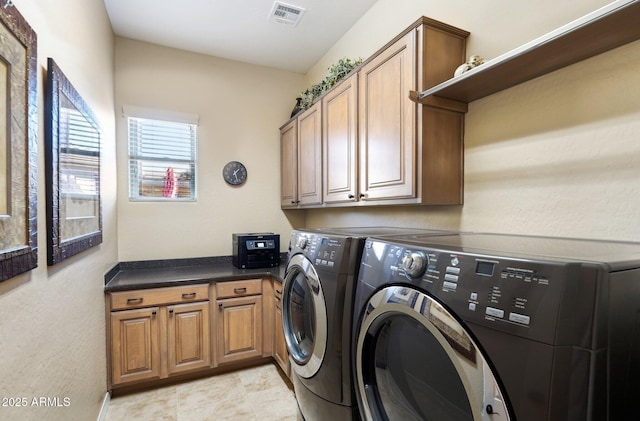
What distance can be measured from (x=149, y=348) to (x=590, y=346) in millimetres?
2740

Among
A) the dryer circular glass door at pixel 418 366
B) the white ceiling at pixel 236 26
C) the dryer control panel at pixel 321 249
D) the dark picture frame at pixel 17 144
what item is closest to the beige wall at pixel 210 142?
the white ceiling at pixel 236 26

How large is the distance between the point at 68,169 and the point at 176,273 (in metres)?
1.53

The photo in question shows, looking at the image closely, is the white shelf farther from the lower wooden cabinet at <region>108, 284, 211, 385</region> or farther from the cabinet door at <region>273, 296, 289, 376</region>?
the lower wooden cabinet at <region>108, 284, 211, 385</region>

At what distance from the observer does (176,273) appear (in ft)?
9.08

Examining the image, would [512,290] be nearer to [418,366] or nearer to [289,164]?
[418,366]

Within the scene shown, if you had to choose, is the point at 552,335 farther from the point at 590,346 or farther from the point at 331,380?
the point at 331,380

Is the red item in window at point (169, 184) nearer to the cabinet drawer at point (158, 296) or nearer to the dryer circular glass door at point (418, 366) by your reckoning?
the cabinet drawer at point (158, 296)

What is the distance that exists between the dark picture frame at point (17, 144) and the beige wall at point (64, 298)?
0.27ft

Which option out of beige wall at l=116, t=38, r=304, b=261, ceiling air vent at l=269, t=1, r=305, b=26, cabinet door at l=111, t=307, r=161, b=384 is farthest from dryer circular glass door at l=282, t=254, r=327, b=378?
ceiling air vent at l=269, t=1, r=305, b=26

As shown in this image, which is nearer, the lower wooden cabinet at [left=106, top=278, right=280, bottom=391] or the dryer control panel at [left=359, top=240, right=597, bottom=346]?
the dryer control panel at [left=359, top=240, right=597, bottom=346]

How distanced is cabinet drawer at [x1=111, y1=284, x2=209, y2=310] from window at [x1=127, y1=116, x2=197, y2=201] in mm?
964

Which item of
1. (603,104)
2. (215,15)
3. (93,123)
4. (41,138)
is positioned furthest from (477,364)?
(215,15)

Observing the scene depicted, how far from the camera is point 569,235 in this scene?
120 centimetres

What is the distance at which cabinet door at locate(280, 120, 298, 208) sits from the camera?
Answer: 3072 millimetres
